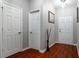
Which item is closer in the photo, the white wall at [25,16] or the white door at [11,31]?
the white door at [11,31]

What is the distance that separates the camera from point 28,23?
3.93 metres

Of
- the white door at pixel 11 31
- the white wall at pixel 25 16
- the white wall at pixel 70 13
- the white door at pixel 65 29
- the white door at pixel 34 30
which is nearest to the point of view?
the white door at pixel 11 31

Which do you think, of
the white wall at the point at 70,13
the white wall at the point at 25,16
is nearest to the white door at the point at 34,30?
the white wall at the point at 25,16

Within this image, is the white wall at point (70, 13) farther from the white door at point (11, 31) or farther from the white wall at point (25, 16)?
the white door at point (11, 31)

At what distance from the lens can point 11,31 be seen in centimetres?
294

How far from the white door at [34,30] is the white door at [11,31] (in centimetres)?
72

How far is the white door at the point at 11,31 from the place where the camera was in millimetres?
2695

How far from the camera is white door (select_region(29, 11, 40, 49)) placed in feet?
12.0

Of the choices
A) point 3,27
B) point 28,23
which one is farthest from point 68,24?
point 3,27

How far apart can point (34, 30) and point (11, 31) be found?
124 cm

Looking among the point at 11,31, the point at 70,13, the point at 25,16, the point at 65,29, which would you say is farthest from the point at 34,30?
the point at 70,13

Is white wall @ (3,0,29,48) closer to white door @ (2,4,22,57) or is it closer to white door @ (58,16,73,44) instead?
white door @ (2,4,22,57)

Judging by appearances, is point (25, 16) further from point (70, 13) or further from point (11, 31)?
point (70, 13)

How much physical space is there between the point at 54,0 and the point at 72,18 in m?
1.83
